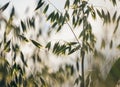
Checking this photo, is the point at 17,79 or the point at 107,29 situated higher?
the point at 17,79

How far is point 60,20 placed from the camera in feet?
5.70

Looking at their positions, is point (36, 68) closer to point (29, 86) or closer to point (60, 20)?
point (29, 86)

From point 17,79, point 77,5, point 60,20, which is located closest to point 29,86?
point 17,79

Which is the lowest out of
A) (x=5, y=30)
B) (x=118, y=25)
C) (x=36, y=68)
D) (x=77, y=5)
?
(x=118, y=25)

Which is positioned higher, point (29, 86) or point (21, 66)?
point (21, 66)

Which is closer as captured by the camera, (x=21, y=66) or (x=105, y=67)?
(x=105, y=67)

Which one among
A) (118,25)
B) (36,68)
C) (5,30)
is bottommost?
(118,25)

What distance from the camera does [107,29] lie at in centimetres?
166

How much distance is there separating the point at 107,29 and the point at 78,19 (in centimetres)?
21

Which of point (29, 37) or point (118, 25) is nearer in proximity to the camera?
point (118, 25)

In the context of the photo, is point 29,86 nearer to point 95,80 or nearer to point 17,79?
point 17,79

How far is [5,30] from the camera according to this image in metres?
1.74

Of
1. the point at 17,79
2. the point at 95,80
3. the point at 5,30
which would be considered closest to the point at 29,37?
the point at 5,30

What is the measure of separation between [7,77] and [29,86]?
147mm
